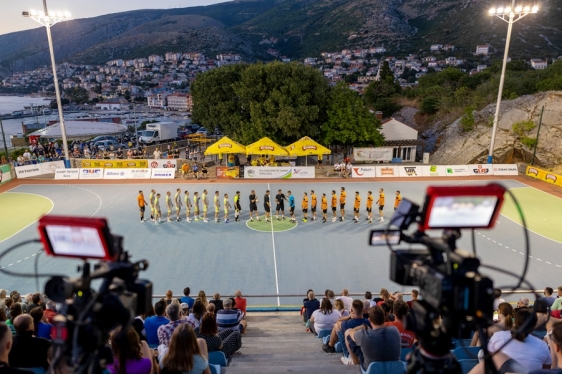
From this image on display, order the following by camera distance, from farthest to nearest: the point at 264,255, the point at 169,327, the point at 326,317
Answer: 1. the point at 264,255
2. the point at 326,317
3. the point at 169,327

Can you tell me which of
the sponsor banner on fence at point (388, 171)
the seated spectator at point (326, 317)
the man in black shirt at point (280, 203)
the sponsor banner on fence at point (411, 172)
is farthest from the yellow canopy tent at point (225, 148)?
the seated spectator at point (326, 317)

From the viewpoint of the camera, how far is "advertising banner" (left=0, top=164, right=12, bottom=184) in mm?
25641

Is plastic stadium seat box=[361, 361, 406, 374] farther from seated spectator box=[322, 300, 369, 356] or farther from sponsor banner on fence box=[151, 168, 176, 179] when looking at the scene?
sponsor banner on fence box=[151, 168, 176, 179]

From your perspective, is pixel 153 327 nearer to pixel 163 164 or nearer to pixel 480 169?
pixel 163 164

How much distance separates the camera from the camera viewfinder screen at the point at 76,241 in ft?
9.14

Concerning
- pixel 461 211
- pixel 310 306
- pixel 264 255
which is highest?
pixel 461 211

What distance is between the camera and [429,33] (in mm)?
135000

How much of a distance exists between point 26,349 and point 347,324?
445cm

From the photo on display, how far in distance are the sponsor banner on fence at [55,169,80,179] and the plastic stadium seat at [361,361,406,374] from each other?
88.5ft

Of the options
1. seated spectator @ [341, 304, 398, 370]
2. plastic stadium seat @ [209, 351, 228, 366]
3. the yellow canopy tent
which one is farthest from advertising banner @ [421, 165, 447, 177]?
plastic stadium seat @ [209, 351, 228, 366]

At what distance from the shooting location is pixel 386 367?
193 inches

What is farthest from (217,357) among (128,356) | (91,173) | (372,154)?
(372,154)

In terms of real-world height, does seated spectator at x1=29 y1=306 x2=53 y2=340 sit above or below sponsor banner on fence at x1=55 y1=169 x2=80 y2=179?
above

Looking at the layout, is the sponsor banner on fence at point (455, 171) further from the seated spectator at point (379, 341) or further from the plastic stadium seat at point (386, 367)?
the plastic stadium seat at point (386, 367)
